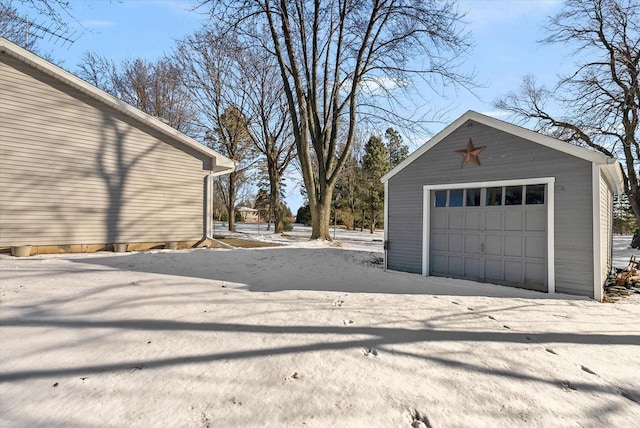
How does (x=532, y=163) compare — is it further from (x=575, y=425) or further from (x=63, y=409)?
(x=63, y=409)

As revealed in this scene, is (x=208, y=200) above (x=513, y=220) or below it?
above

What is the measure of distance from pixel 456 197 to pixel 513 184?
1288 millimetres

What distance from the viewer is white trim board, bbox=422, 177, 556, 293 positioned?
21.3ft

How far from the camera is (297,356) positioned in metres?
3.21

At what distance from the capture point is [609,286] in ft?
25.4

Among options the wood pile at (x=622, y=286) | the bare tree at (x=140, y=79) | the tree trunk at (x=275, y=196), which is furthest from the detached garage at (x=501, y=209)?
the bare tree at (x=140, y=79)

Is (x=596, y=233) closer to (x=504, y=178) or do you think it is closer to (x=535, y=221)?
(x=535, y=221)

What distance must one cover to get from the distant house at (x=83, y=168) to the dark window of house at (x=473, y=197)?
8203 millimetres

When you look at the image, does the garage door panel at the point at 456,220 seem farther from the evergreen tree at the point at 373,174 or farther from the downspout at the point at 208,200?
the evergreen tree at the point at 373,174

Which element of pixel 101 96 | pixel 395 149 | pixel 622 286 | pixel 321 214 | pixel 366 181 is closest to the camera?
pixel 622 286

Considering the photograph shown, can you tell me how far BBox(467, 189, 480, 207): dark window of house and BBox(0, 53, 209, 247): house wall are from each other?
8399 millimetres

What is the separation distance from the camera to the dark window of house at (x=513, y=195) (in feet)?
23.2

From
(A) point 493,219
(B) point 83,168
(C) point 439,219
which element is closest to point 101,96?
(B) point 83,168

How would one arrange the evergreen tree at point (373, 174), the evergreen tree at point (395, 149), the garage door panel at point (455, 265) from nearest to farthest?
the garage door panel at point (455, 265) < the evergreen tree at point (373, 174) < the evergreen tree at point (395, 149)
